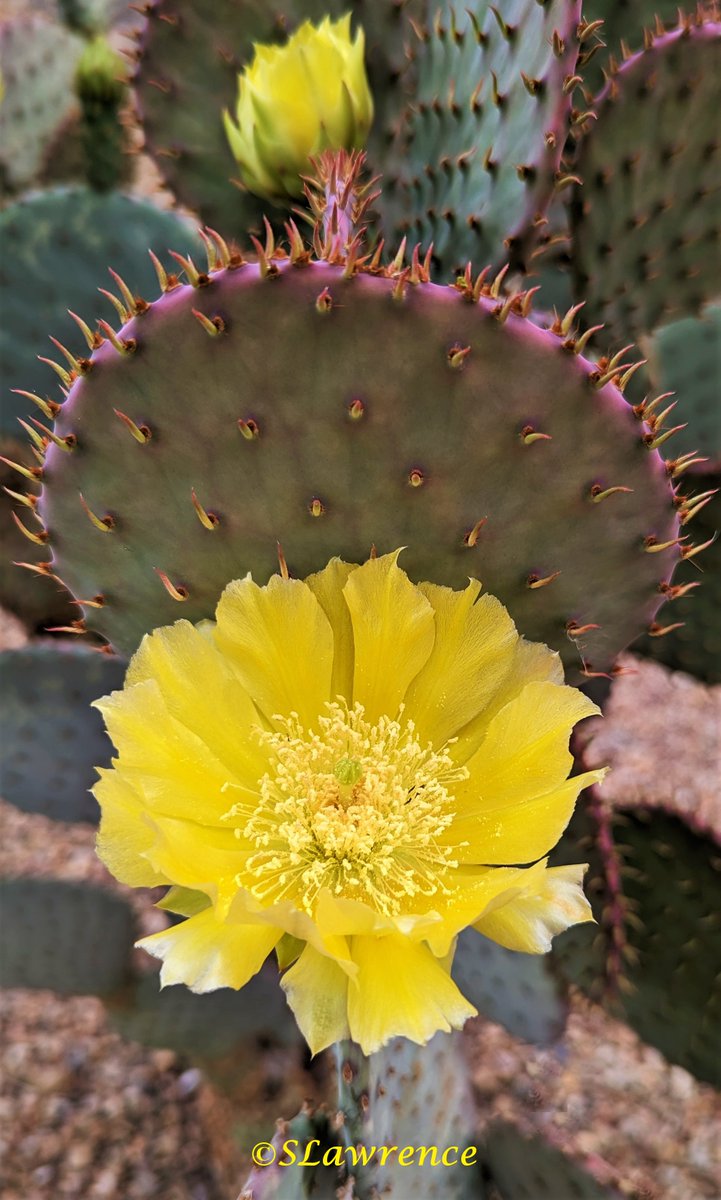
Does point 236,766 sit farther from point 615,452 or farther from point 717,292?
point 717,292

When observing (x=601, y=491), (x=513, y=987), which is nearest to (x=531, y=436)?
(x=601, y=491)

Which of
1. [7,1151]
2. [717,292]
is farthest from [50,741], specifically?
[717,292]

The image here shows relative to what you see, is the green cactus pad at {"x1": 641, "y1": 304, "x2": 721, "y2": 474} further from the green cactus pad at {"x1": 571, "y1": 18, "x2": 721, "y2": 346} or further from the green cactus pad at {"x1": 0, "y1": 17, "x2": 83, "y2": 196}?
the green cactus pad at {"x1": 0, "y1": 17, "x2": 83, "y2": 196}

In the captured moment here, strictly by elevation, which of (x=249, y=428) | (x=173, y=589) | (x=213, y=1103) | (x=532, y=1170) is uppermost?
(x=249, y=428)

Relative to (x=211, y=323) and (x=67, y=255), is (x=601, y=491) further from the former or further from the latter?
(x=67, y=255)

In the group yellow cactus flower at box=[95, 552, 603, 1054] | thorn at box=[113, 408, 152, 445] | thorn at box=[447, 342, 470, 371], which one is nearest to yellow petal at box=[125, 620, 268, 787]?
yellow cactus flower at box=[95, 552, 603, 1054]
